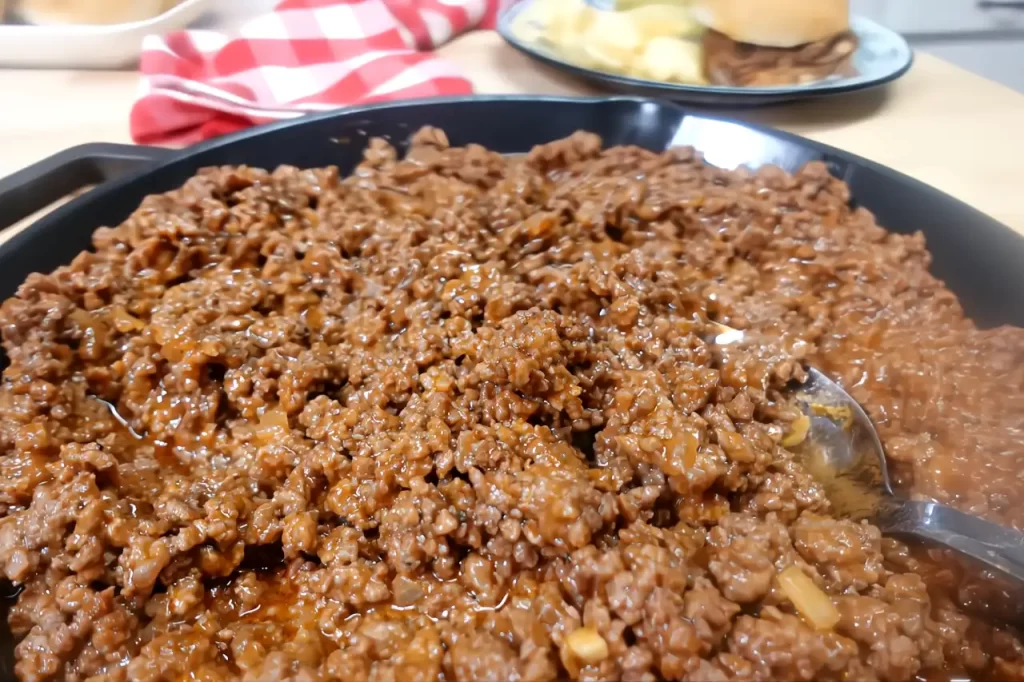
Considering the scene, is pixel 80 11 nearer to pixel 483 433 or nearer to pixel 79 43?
pixel 79 43

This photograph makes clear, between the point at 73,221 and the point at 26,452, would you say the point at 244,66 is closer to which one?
the point at 73,221

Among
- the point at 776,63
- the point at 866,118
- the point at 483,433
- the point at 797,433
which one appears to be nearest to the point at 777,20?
the point at 776,63

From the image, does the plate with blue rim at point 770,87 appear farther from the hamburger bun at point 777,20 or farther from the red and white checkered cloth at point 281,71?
the red and white checkered cloth at point 281,71

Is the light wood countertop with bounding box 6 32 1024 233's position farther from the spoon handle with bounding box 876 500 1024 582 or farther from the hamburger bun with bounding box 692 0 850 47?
the spoon handle with bounding box 876 500 1024 582

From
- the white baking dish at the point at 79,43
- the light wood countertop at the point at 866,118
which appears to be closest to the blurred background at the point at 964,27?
the light wood countertop at the point at 866,118

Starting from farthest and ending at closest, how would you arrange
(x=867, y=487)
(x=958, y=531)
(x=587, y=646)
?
(x=867, y=487) → (x=958, y=531) → (x=587, y=646)

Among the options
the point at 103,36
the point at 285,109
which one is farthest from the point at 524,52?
the point at 103,36
